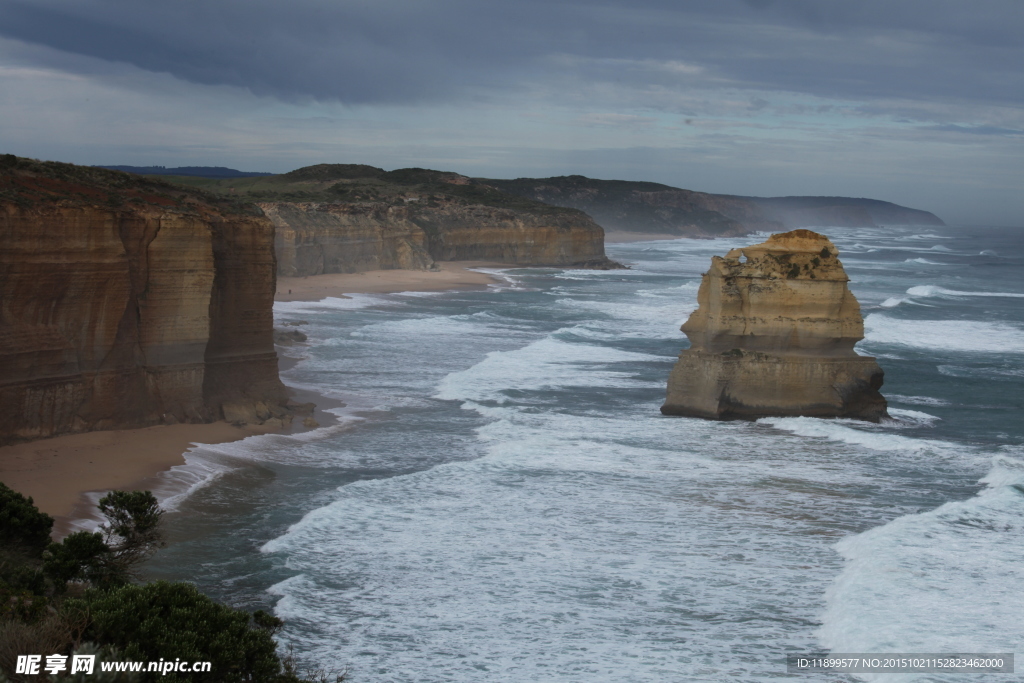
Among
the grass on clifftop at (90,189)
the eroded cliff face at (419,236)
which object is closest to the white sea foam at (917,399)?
the grass on clifftop at (90,189)

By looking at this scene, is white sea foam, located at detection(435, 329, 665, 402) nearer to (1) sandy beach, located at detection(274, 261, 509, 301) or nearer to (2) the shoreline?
(1) sandy beach, located at detection(274, 261, 509, 301)

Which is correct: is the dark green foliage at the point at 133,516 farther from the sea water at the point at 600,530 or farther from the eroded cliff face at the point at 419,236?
the eroded cliff face at the point at 419,236

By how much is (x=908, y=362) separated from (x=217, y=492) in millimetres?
24232

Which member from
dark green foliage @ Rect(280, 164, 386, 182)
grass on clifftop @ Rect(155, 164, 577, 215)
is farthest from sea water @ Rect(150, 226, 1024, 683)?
dark green foliage @ Rect(280, 164, 386, 182)

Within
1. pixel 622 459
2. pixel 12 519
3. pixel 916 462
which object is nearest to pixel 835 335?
pixel 916 462

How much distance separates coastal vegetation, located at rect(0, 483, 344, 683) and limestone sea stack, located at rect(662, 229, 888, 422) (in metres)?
14.3

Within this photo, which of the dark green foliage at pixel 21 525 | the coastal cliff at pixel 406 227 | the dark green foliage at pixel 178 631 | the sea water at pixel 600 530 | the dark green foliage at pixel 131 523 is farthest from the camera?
the coastal cliff at pixel 406 227

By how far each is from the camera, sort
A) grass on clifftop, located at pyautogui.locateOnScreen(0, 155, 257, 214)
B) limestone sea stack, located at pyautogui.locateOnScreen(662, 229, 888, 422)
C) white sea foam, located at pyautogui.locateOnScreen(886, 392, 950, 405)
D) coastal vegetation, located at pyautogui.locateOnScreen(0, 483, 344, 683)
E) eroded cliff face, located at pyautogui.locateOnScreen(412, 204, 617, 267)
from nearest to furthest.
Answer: coastal vegetation, located at pyautogui.locateOnScreen(0, 483, 344, 683) → grass on clifftop, located at pyautogui.locateOnScreen(0, 155, 257, 214) → limestone sea stack, located at pyautogui.locateOnScreen(662, 229, 888, 422) → white sea foam, located at pyautogui.locateOnScreen(886, 392, 950, 405) → eroded cliff face, located at pyautogui.locateOnScreen(412, 204, 617, 267)

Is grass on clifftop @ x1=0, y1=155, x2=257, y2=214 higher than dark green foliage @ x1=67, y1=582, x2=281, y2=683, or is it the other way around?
grass on clifftop @ x1=0, y1=155, x2=257, y2=214

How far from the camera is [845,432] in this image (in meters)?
20.8

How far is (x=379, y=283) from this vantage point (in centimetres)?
5800

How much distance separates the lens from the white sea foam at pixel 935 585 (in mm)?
11023

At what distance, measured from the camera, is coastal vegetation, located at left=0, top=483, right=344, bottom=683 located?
23.6 ft

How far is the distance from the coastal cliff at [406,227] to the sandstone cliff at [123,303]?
35.1 metres
